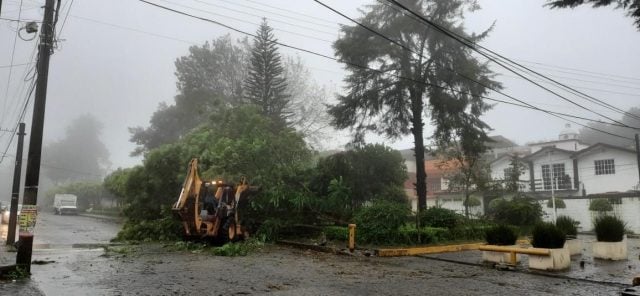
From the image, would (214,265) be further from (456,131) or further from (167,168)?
(456,131)

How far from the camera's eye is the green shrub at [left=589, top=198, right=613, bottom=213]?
91.1 feet

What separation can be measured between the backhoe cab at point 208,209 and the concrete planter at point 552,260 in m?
9.65

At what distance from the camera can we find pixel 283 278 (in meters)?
10.2

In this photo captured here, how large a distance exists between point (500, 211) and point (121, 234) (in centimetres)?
1717

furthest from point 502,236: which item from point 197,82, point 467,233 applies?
point 197,82

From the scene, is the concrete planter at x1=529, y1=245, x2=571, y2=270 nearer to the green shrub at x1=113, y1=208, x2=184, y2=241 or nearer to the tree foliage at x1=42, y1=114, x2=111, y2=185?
the green shrub at x1=113, y1=208, x2=184, y2=241

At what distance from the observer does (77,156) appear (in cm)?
10938

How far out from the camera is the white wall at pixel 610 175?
124 ft

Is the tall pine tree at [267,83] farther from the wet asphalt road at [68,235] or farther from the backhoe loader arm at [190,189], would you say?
the backhoe loader arm at [190,189]

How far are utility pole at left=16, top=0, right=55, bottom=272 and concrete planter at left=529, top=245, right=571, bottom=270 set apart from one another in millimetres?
11374

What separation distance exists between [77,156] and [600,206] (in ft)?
352

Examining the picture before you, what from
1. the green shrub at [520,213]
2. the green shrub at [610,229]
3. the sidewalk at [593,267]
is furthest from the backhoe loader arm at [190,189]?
the green shrub at [520,213]

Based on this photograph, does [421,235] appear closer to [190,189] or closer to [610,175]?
[190,189]

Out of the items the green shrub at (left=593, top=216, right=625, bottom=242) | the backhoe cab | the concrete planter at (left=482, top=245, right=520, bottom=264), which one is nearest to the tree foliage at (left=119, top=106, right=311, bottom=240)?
the backhoe cab
